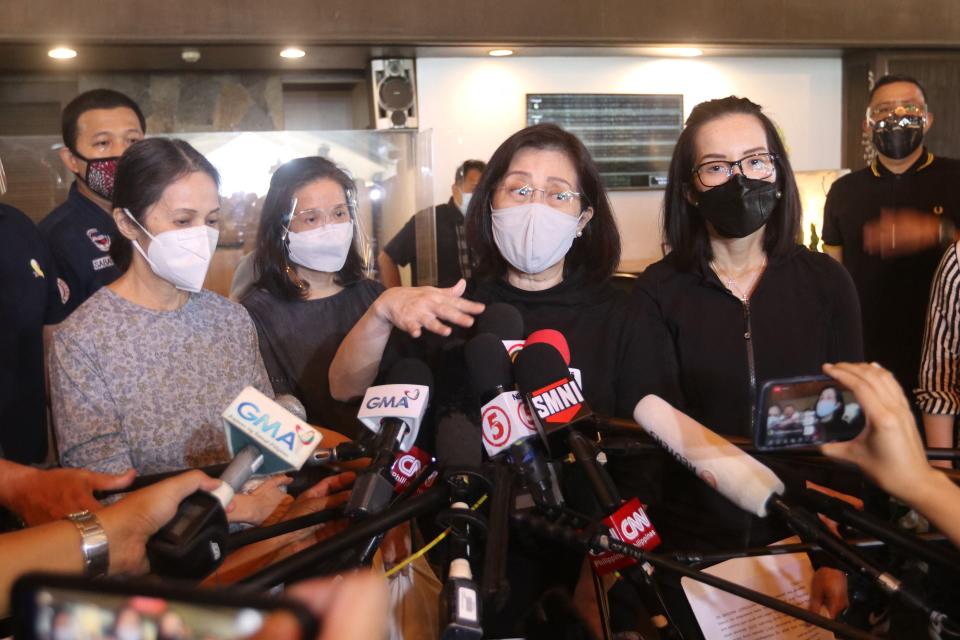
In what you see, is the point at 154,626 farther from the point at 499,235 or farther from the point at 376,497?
the point at 499,235

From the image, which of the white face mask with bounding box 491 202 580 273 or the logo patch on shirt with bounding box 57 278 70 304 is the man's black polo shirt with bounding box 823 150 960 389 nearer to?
the white face mask with bounding box 491 202 580 273

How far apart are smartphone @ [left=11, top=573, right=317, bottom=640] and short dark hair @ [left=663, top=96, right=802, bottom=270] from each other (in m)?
1.69

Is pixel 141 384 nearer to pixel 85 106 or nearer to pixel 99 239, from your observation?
pixel 99 239

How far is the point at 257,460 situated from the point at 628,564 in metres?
0.50

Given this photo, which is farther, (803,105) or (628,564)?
(803,105)

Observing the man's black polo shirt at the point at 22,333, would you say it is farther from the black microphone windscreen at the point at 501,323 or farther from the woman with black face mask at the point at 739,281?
the woman with black face mask at the point at 739,281

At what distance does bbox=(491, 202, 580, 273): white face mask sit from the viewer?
1.91 meters

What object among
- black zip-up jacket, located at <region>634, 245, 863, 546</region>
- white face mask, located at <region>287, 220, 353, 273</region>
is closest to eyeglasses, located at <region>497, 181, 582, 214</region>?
black zip-up jacket, located at <region>634, 245, 863, 546</region>

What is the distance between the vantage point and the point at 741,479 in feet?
3.76

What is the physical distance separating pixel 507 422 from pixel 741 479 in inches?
12.4

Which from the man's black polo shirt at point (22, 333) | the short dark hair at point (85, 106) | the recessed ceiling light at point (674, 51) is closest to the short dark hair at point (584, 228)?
the man's black polo shirt at point (22, 333)

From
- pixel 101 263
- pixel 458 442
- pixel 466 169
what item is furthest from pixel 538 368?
pixel 466 169

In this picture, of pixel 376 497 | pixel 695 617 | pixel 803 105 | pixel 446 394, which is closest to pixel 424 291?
pixel 446 394

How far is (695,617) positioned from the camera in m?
1.28
